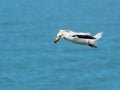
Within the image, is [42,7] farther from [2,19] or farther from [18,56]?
[18,56]

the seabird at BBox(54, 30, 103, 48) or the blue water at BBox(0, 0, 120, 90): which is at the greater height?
the blue water at BBox(0, 0, 120, 90)

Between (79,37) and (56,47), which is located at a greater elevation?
(56,47)

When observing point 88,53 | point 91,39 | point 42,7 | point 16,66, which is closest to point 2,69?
point 16,66

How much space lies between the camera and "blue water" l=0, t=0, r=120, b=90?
60.5m

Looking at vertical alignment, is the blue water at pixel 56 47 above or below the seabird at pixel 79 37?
above

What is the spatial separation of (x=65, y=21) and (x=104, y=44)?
15.8ft

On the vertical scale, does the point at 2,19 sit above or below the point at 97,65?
above

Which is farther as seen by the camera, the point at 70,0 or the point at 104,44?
the point at 70,0

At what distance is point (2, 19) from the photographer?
7312cm

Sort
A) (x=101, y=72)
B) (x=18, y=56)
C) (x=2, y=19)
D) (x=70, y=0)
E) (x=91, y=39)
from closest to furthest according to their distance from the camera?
(x=91, y=39) → (x=101, y=72) → (x=18, y=56) → (x=2, y=19) → (x=70, y=0)

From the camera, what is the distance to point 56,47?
69125 mm

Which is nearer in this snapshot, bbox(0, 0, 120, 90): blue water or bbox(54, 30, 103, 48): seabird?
bbox(54, 30, 103, 48): seabird

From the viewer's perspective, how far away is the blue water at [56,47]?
2381 inches

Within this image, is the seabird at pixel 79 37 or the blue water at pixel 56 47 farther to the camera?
the blue water at pixel 56 47
